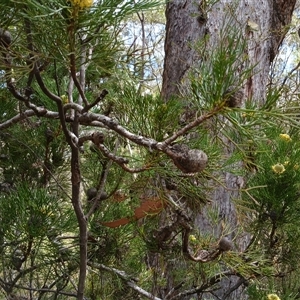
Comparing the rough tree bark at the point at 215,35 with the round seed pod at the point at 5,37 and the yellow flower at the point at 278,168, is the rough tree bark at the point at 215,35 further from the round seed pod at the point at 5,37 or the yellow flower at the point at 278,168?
the round seed pod at the point at 5,37

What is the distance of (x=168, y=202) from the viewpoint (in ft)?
2.28

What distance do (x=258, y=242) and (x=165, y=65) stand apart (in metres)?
0.48

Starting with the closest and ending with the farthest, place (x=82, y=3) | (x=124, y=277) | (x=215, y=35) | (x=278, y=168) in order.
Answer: (x=82, y=3), (x=278, y=168), (x=124, y=277), (x=215, y=35)

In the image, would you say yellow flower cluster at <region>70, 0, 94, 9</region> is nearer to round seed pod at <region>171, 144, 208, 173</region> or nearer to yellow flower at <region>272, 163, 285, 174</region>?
round seed pod at <region>171, 144, 208, 173</region>

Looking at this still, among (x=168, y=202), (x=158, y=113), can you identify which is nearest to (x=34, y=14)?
(x=158, y=113)

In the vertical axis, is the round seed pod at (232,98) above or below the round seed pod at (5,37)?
below

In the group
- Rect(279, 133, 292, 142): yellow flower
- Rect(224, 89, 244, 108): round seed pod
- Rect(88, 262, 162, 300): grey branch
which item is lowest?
Rect(88, 262, 162, 300): grey branch

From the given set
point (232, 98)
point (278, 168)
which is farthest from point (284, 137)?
point (232, 98)

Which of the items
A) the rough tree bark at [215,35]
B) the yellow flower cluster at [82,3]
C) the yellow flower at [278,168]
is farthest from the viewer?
the rough tree bark at [215,35]

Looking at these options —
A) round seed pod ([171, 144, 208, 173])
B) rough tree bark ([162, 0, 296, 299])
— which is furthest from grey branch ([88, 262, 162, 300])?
round seed pod ([171, 144, 208, 173])

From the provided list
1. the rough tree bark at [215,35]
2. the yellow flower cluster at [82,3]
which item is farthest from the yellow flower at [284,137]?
the yellow flower cluster at [82,3]

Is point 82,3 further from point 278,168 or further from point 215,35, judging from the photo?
point 215,35

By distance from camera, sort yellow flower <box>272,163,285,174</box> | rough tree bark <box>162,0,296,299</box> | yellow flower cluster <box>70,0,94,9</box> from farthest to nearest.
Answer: rough tree bark <box>162,0,296,299</box> → yellow flower <box>272,163,285,174</box> → yellow flower cluster <box>70,0,94,9</box>

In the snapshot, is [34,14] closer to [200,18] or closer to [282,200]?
[282,200]
